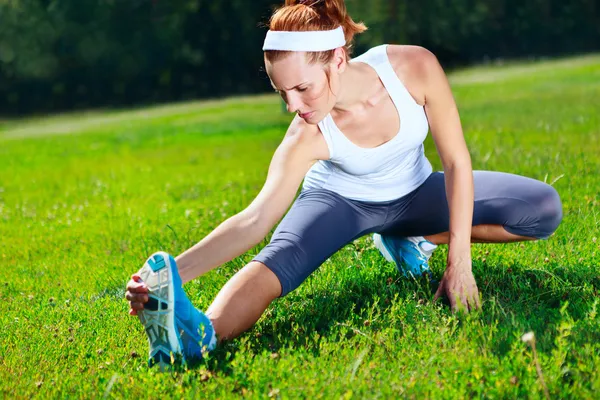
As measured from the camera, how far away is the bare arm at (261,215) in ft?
11.8

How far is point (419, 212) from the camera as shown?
4309mm

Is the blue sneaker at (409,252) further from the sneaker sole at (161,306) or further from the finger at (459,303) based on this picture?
the sneaker sole at (161,306)

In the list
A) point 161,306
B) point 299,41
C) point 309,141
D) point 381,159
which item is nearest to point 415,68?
point 381,159

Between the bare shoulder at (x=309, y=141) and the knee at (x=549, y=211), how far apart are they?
1.22 meters

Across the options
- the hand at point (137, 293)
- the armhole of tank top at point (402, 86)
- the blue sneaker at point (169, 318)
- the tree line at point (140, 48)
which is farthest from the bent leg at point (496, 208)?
the tree line at point (140, 48)

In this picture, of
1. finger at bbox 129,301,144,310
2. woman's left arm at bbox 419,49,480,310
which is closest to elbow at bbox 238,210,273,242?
finger at bbox 129,301,144,310

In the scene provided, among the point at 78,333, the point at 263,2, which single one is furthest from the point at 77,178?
the point at 263,2

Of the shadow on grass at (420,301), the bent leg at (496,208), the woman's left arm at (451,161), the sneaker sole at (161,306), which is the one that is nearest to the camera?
the sneaker sole at (161,306)

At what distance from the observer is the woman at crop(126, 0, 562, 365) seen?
11.6 feet

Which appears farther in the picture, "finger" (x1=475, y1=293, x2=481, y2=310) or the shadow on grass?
"finger" (x1=475, y1=293, x2=481, y2=310)

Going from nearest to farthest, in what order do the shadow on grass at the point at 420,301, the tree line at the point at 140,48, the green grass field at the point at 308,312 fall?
the green grass field at the point at 308,312, the shadow on grass at the point at 420,301, the tree line at the point at 140,48

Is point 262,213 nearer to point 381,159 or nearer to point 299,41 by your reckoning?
point 381,159

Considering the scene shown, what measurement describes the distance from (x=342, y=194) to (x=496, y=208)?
818 millimetres

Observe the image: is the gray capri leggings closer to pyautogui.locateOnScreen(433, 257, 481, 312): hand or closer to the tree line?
pyautogui.locateOnScreen(433, 257, 481, 312): hand
